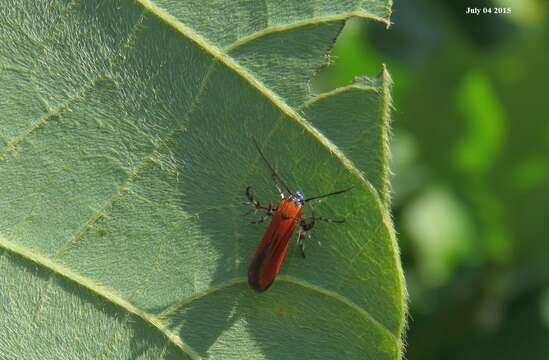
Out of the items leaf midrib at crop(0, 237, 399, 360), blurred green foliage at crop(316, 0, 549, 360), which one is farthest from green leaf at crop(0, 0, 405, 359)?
blurred green foliage at crop(316, 0, 549, 360)

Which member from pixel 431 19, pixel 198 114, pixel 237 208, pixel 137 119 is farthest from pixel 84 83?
pixel 431 19

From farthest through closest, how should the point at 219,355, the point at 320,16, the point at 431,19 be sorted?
1. the point at 431,19
2. the point at 219,355
3. the point at 320,16

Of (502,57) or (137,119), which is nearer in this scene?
(137,119)

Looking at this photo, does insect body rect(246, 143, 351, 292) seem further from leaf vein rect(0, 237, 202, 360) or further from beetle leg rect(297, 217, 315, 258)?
leaf vein rect(0, 237, 202, 360)

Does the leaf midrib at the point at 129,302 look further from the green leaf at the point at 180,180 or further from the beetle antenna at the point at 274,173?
the beetle antenna at the point at 274,173

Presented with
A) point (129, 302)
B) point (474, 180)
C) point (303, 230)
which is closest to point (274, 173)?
point (303, 230)

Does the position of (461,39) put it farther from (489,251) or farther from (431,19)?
(489,251)
